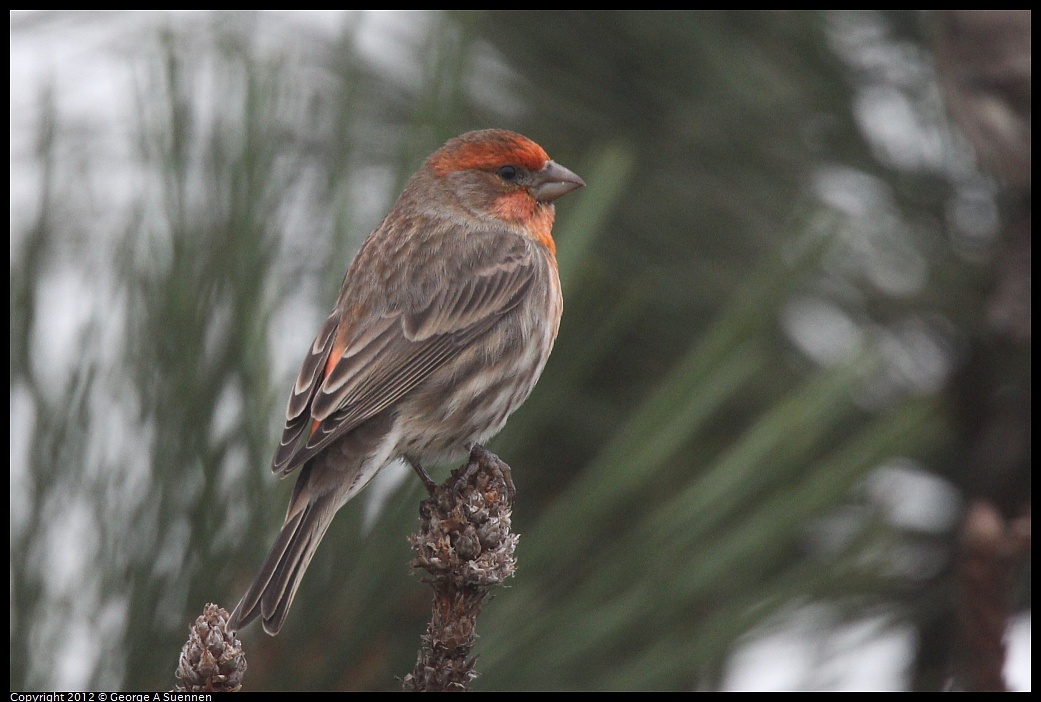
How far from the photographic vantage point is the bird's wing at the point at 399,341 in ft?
9.61

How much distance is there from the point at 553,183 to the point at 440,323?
0.64 metres

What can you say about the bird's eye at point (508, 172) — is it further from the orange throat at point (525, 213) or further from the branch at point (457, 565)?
the branch at point (457, 565)

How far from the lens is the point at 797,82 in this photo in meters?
3.34

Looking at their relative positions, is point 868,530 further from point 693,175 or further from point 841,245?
point 693,175

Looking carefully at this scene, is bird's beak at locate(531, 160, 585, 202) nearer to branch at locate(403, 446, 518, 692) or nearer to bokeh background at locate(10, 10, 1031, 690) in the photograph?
bokeh background at locate(10, 10, 1031, 690)

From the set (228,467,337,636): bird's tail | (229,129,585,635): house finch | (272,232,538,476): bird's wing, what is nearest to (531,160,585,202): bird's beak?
(229,129,585,635): house finch

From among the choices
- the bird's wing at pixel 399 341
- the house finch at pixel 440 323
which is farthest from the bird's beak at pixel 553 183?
the bird's wing at pixel 399 341

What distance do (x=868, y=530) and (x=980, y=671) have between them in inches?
16.9

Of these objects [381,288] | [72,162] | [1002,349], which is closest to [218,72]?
[72,162]

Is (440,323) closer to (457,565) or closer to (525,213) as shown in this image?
(525,213)

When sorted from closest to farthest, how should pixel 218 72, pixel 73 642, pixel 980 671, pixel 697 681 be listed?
1. pixel 980 671
2. pixel 73 642
3. pixel 218 72
4. pixel 697 681

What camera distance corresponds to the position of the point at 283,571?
6.48 ft

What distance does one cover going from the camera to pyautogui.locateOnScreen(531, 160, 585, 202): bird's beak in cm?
338

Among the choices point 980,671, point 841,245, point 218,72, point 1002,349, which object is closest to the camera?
point 980,671
